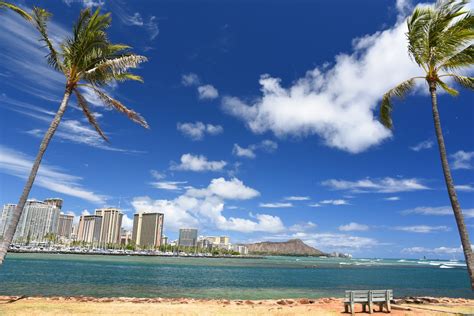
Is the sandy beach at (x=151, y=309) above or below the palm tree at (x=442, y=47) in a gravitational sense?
below

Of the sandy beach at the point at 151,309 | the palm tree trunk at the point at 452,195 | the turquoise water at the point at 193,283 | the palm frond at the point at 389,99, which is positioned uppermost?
the palm frond at the point at 389,99

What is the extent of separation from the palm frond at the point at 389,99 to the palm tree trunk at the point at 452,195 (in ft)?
3.77

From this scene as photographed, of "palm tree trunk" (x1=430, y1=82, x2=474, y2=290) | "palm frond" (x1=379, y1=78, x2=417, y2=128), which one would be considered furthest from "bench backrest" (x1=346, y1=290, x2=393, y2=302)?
"palm frond" (x1=379, y1=78, x2=417, y2=128)

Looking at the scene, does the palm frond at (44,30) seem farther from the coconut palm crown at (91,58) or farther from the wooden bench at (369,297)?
the wooden bench at (369,297)

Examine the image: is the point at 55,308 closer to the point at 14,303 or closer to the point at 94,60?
the point at 14,303

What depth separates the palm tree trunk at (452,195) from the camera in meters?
12.9

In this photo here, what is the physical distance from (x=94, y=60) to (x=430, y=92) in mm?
14388

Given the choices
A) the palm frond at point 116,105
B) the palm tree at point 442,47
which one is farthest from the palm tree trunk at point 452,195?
the palm frond at point 116,105

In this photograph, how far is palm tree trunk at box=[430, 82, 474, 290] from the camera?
12.9 m

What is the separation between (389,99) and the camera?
630 inches

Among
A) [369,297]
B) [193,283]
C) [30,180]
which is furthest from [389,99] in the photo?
[193,283]

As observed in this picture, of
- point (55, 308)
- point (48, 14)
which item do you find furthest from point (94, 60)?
point (55, 308)

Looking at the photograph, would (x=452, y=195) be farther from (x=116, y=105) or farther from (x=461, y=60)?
(x=116, y=105)

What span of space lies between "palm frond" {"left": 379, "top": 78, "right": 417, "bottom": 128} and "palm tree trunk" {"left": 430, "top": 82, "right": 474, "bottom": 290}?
1.15 meters
